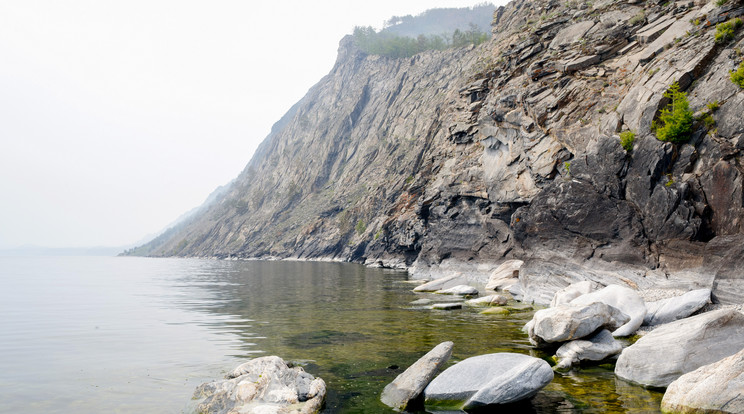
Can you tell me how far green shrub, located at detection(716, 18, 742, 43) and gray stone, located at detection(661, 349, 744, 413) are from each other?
25663 millimetres

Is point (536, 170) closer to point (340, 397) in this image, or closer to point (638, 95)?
point (638, 95)

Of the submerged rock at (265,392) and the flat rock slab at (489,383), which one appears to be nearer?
the submerged rock at (265,392)

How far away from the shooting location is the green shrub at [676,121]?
23.3 metres

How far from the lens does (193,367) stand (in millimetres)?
12609

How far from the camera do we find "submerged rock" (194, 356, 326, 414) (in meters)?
8.48

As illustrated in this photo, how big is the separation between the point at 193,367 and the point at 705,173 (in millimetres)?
25054

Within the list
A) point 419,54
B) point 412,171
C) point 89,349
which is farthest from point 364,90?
point 89,349

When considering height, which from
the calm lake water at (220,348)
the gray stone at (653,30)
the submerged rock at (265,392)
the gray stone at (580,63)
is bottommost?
the calm lake water at (220,348)

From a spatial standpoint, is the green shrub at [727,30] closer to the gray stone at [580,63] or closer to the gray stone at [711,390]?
the gray stone at [580,63]

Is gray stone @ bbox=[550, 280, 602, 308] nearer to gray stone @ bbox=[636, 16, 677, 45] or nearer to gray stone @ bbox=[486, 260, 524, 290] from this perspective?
gray stone @ bbox=[486, 260, 524, 290]

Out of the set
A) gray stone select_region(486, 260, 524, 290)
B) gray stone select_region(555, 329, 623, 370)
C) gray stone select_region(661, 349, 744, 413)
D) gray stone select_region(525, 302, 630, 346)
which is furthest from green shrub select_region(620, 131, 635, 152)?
gray stone select_region(661, 349, 744, 413)

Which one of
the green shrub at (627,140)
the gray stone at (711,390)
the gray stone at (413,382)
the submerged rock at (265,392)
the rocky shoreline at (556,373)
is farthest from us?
the green shrub at (627,140)

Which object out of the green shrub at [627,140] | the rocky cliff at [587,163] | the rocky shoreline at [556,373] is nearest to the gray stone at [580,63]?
the rocky cliff at [587,163]

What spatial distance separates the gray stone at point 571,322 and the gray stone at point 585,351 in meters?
0.30
